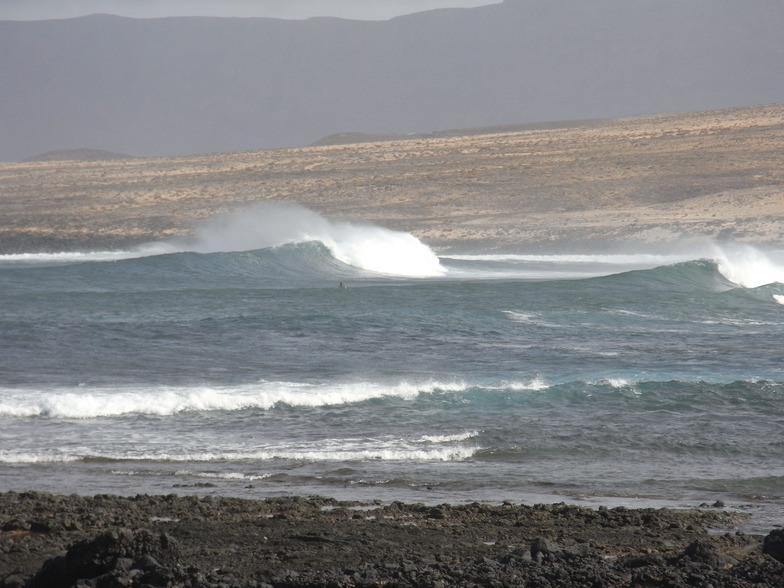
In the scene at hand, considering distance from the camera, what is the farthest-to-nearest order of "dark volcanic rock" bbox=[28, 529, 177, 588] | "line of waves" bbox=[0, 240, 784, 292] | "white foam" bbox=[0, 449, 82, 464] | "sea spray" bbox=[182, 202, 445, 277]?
"sea spray" bbox=[182, 202, 445, 277], "line of waves" bbox=[0, 240, 784, 292], "white foam" bbox=[0, 449, 82, 464], "dark volcanic rock" bbox=[28, 529, 177, 588]

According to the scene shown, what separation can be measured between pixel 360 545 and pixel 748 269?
28.6 metres

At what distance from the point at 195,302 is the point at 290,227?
2207 cm

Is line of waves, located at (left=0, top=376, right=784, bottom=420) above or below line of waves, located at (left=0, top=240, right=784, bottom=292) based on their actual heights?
above

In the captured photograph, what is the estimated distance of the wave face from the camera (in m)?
8.93

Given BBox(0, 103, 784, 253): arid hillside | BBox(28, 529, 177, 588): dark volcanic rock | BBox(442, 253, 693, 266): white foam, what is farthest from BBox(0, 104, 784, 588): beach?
BBox(0, 103, 784, 253): arid hillside

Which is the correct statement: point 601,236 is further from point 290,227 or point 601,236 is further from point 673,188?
point 290,227

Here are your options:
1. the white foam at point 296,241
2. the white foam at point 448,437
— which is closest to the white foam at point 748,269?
the white foam at point 296,241

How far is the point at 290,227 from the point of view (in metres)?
45.1

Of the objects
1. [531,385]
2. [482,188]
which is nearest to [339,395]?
[531,385]

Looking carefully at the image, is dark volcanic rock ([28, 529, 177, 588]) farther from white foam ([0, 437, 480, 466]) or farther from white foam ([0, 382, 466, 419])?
white foam ([0, 382, 466, 419])

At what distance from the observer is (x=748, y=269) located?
106 feet

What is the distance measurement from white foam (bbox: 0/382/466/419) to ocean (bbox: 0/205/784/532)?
4cm

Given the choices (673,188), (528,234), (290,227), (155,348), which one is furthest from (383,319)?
(673,188)

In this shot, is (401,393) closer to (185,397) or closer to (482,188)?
(185,397)
